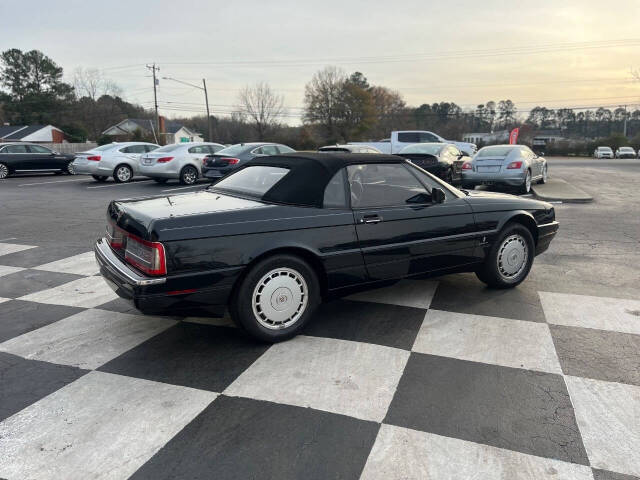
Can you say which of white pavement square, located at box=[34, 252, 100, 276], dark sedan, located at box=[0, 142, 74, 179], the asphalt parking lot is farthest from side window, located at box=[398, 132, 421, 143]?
white pavement square, located at box=[34, 252, 100, 276]

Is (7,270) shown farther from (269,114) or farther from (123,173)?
(269,114)

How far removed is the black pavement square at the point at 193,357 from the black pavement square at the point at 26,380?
0.27 metres

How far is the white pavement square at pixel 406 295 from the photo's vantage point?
4471 millimetres

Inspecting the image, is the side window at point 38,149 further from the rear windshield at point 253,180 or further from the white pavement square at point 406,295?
the white pavement square at point 406,295

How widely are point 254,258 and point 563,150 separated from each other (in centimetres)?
6778

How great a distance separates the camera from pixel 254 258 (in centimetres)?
336

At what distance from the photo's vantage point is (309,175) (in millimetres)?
3902

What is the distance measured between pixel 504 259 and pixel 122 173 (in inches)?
600

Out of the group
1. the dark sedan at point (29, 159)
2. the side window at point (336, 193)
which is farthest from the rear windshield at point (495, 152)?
the dark sedan at point (29, 159)

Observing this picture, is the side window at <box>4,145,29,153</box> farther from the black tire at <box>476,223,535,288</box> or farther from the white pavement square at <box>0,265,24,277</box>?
the black tire at <box>476,223,535,288</box>

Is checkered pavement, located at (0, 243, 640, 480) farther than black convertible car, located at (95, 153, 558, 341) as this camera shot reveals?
No

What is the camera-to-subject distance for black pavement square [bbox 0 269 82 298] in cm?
486

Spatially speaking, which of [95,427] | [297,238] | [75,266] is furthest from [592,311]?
[75,266]

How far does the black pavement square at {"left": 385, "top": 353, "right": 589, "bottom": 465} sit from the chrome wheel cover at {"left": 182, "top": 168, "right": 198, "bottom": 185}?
1371cm
